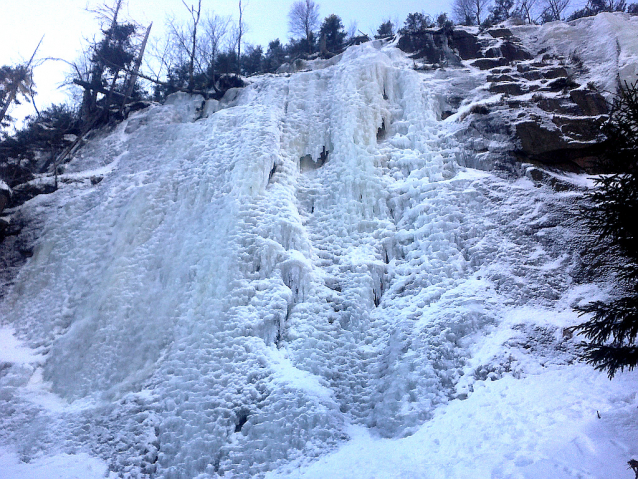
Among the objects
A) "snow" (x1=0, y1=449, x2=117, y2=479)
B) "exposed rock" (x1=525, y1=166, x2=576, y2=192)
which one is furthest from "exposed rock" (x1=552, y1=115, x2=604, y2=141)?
"snow" (x1=0, y1=449, x2=117, y2=479)

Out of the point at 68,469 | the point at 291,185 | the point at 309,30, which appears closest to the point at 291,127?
the point at 291,185

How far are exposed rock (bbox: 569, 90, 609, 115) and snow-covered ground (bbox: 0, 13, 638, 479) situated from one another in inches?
114

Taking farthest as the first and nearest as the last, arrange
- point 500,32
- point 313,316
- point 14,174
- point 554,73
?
point 500,32 → point 14,174 → point 554,73 → point 313,316

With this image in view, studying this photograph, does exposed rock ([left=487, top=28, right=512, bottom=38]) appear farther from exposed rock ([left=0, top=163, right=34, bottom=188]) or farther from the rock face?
exposed rock ([left=0, top=163, right=34, bottom=188])

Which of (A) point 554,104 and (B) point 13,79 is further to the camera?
(B) point 13,79

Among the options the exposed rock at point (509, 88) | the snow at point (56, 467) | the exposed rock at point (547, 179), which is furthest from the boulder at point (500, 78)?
the snow at point (56, 467)

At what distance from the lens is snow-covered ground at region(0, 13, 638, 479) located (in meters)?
7.81

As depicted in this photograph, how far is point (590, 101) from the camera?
13.9 meters

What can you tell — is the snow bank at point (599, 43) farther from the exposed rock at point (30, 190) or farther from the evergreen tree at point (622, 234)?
the exposed rock at point (30, 190)

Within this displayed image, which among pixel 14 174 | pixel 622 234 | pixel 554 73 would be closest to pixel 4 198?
Answer: pixel 14 174

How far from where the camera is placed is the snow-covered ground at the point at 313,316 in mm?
7809

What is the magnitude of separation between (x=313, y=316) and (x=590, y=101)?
1078 cm

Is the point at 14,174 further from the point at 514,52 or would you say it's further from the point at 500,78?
the point at 514,52

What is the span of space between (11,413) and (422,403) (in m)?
8.22
